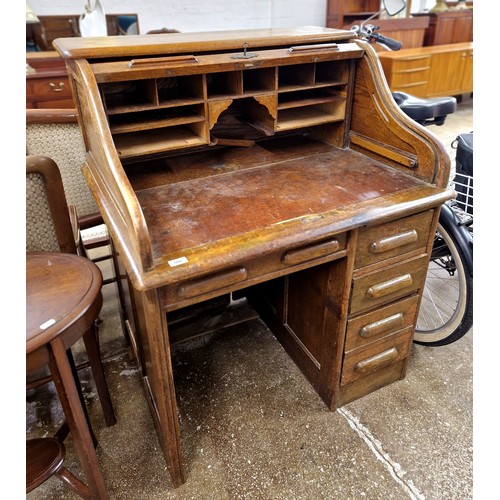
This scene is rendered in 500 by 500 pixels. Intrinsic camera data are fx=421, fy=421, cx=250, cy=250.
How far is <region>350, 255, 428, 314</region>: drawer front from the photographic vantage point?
4.55ft

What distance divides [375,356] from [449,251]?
1.95ft

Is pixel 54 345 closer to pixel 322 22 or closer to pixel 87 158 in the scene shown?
pixel 87 158

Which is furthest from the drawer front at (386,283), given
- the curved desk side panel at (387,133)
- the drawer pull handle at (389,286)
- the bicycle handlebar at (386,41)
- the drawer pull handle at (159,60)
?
the bicycle handlebar at (386,41)

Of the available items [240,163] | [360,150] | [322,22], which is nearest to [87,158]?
[240,163]

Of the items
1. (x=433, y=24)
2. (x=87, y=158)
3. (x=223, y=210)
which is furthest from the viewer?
(x=433, y=24)

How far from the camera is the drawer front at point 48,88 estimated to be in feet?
10.3

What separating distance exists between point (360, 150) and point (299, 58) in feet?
1.43

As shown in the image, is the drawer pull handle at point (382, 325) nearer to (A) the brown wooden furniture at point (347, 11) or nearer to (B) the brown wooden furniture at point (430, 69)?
(B) the brown wooden furniture at point (430, 69)

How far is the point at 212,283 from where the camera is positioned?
1085mm

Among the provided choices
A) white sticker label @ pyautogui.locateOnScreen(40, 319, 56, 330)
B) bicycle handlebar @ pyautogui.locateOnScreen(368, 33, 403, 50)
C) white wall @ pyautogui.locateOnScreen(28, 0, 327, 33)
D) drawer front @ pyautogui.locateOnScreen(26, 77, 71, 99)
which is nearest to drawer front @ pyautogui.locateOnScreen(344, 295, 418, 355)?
white sticker label @ pyautogui.locateOnScreen(40, 319, 56, 330)

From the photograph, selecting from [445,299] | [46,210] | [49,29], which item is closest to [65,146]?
[46,210]

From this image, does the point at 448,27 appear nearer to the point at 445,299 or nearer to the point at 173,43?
the point at 445,299

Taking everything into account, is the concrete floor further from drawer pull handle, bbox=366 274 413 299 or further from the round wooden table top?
the round wooden table top

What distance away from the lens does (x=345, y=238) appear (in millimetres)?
1251
